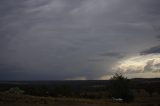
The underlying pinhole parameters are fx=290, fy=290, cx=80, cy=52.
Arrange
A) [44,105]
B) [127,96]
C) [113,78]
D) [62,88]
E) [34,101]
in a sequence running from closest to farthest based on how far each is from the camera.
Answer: [44,105]
[34,101]
[127,96]
[113,78]
[62,88]

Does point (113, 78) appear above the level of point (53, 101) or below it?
above

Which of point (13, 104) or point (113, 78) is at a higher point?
point (113, 78)

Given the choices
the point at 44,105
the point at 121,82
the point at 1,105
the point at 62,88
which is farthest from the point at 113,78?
the point at 1,105

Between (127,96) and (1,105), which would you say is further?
(127,96)

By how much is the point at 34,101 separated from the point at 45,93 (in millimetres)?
32812

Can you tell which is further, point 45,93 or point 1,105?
point 45,93

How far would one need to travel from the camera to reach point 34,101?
183 feet

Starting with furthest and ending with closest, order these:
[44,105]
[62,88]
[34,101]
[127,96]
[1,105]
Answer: [62,88] → [127,96] → [34,101] → [44,105] → [1,105]

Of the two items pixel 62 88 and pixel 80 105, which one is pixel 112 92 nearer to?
pixel 62 88

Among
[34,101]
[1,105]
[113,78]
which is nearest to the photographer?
[1,105]

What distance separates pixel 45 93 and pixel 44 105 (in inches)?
1460

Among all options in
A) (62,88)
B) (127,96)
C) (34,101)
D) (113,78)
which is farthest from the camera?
(62,88)

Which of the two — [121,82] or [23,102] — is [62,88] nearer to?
[121,82]

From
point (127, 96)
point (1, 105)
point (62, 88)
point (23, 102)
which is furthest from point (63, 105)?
point (62, 88)
